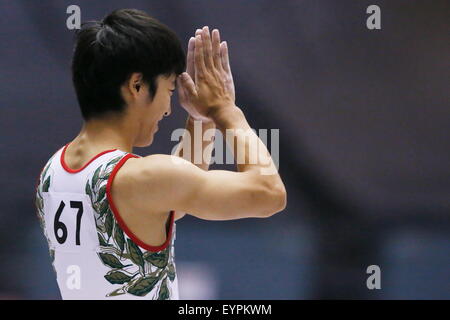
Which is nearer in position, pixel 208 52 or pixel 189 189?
pixel 189 189

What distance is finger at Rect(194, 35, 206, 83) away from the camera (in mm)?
1731

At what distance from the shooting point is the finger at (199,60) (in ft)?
5.68

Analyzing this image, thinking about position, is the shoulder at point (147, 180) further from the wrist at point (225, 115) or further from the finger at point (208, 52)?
the finger at point (208, 52)

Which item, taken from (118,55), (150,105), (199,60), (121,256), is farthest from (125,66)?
(121,256)

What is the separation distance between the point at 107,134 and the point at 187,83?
0.24 m

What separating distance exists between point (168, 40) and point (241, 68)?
256 centimetres

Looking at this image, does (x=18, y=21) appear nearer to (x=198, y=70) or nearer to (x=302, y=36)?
(x=302, y=36)

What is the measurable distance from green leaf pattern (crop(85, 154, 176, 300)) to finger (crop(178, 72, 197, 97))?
28 centimetres

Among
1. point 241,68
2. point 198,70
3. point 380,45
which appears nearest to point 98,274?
point 198,70

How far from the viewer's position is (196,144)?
198cm

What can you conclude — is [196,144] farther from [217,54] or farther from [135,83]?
[135,83]

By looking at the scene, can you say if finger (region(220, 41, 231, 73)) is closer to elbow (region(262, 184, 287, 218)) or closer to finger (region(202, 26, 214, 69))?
finger (region(202, 26, 214, 69))

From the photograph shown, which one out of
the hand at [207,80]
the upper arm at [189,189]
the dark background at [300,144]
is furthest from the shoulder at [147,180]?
the dark background at [300,144]

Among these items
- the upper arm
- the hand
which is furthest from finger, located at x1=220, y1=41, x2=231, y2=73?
the upper arm
